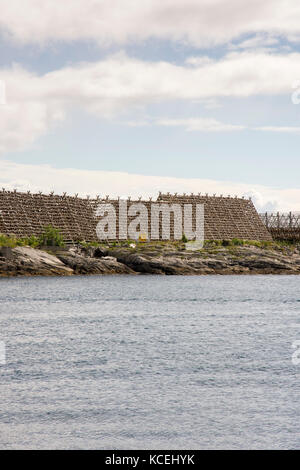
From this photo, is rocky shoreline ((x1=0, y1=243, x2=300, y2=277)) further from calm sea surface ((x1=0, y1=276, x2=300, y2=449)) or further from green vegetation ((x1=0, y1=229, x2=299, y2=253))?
calm sea surface ((x1=0, y1=276, x2=300, y2=449))

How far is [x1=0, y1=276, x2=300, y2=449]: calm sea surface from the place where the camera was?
1714 cm

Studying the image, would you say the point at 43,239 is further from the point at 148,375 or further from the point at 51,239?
the point at 148,375

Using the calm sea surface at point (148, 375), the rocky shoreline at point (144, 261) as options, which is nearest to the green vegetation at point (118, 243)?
the rocky shoreline at point (144, 261)

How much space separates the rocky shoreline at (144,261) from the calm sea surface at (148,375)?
82.3ft

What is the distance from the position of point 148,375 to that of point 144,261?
5841cm

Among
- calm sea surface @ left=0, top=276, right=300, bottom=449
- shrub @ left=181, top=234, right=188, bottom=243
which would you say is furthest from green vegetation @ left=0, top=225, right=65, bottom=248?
calm sea surface @ left=0, top=276, right=300, bottom=449

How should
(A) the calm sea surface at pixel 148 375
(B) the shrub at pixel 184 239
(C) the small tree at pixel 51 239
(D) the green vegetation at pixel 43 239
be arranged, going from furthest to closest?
(B) the shrub at pixel 184 239 < (C) the small tree at pixel 51 239 < (D) the green vegetation at pixel 43 239 < (A) the calm sea surface at pixel 148 375

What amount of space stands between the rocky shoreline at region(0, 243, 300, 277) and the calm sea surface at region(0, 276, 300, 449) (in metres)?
25.1

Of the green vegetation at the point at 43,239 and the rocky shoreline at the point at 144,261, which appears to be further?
the green vegetation at the point at 43,239

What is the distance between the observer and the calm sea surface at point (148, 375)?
17.1 meters

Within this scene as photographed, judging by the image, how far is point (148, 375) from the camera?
80.8 feet

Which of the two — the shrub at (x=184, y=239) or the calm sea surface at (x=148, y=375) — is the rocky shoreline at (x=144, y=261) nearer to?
the shrub at (x=184, y=239)

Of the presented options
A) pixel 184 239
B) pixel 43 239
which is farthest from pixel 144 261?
pixel 184 239
